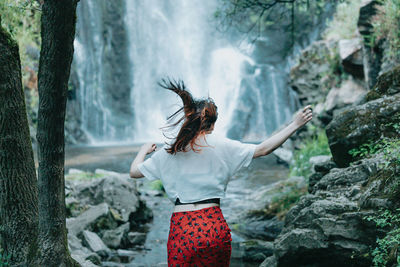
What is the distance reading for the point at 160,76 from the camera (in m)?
33.3

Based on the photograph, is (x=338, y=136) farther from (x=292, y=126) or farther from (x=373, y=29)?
(x=373, y=29)

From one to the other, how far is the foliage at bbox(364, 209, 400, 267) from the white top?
1419 millimetres

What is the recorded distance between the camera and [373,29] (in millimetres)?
8375

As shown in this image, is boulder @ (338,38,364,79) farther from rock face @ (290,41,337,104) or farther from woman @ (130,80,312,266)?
woman @ (130,80,312,266)

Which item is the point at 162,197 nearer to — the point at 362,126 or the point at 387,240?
the point at 362,126

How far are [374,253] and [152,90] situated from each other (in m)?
31.0

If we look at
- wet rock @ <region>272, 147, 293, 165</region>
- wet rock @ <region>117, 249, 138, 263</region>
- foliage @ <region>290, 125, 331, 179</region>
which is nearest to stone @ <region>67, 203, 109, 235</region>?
wet rock @ <region>117, 249, 138, 263</region>

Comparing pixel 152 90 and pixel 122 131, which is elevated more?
pixel 152 90

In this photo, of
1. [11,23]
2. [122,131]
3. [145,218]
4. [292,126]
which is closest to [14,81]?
[11,23]

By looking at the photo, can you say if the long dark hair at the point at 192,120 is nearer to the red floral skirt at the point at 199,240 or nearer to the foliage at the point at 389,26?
the red floral skirt at the point at 199,240

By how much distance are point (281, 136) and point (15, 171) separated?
2.56 meters

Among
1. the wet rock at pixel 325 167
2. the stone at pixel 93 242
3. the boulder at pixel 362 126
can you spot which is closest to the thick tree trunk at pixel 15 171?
the stone at pixel 93 242

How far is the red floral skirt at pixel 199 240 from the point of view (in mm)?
2053

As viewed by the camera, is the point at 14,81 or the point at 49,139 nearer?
the point at 49,139
